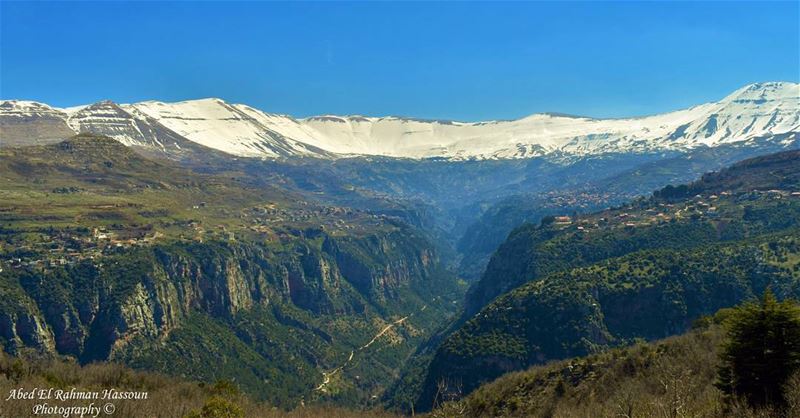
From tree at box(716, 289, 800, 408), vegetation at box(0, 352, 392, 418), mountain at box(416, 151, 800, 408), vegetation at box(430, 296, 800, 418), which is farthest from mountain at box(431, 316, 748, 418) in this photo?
mountain at box(416, 151, 800, 408)

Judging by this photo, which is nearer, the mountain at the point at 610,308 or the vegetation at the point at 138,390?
the vegetation at the point at 138,390

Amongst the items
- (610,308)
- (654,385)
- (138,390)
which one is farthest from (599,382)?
(610,308)

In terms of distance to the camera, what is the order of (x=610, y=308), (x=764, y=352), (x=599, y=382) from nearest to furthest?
1. (x=764, y=352)
2. (x=599, y=382)
3. (x=610, y=308)

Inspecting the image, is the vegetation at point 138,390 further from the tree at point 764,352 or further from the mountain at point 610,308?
the mountain at point 610,308

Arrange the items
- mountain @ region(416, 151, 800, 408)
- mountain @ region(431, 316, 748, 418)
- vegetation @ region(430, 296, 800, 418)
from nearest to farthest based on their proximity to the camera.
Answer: vegetation @ region(430, 296, 800, 418) → mountain @ region(431, 316, 748, 418) → mountain @ region(416, 151, 800, 408)

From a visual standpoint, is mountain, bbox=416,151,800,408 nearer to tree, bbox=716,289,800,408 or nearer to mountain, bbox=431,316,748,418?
mountain, bbox=431,316,748,418

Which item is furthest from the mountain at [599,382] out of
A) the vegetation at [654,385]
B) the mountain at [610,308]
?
the mountain at [610,308]

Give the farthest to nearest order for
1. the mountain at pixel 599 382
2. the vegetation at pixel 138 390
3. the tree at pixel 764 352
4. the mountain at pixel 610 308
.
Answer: the mountain at pixel 610 308 → the vegetation at pixel 138 390 → the mountain at pixel 599 382 → the tree at pixel 764 352

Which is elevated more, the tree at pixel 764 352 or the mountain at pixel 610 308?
the tree at pixel 764 352

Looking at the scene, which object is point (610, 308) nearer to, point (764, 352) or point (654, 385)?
point (654, 385)
